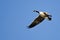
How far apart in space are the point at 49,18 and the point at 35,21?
2336 mm

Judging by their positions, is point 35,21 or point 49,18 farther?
point 35,21

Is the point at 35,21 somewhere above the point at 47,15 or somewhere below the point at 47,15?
above

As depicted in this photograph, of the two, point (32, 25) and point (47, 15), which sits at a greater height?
point (32, 25)

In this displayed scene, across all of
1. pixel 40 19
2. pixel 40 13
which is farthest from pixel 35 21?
pixel 40 13

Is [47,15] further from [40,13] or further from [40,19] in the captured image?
[40,19]

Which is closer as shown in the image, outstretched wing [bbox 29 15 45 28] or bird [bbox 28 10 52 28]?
bird [bbox 28 10 52 28]

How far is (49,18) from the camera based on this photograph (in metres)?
13.8

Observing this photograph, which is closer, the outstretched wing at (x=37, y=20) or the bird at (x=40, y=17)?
the bird at (x=40, y=17)

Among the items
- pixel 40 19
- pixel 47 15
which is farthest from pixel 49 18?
pixel 40 19

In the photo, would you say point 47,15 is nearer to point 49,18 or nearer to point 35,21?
point 49,18

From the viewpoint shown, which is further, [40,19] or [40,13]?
[40,19]

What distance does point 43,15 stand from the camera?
14227 millimetres

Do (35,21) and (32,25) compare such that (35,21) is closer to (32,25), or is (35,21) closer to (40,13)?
(32,25)

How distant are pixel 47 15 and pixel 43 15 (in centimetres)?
40
